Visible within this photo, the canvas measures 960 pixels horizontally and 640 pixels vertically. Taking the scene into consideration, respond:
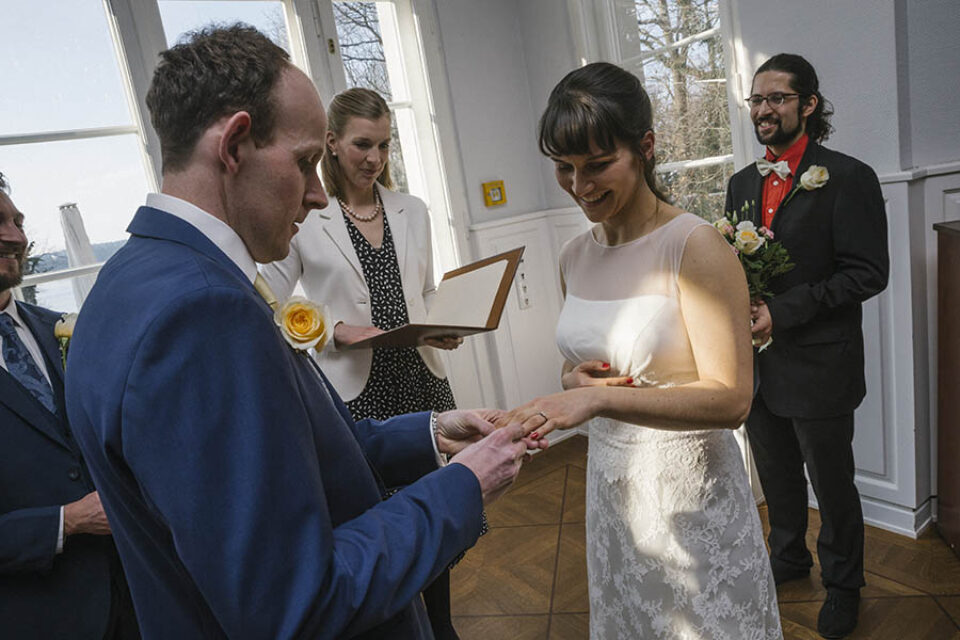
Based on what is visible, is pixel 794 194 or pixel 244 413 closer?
pixel 244 413

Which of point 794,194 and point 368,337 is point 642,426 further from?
point 794,194

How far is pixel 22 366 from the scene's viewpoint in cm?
142

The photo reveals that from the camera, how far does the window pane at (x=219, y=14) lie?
2994 millimetres

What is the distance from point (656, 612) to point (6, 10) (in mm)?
3231

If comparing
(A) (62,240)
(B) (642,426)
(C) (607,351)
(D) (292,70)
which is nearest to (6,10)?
(A) (62,240)

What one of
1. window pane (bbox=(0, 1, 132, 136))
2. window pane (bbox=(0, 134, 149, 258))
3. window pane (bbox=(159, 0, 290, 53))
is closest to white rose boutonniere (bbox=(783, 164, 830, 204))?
window pane (bbox=(159, 0, 290, 53))

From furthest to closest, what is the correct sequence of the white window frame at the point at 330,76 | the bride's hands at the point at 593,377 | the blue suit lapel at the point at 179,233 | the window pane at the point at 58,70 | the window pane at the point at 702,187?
the window pane at the point at 702,187
the white window frame at the point at 330,76
the window pane at the point at 58,70
the bride's hands at the point at 593,377
the blue suit lapel at the point at 179,233

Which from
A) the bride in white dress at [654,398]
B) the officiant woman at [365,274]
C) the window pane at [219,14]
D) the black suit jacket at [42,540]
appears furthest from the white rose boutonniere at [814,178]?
the window pane at [219,14]

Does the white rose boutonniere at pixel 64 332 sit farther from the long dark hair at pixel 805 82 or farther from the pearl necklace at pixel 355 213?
the long dark hair at pixel 805 82

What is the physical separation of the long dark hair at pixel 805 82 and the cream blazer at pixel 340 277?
143 cm

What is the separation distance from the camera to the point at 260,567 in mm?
657

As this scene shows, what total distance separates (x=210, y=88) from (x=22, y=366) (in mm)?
1032

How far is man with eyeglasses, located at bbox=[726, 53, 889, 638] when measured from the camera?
2.12 metres

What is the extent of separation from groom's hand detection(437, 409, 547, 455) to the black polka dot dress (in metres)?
0.84
